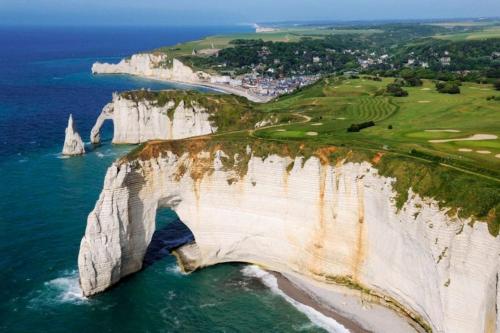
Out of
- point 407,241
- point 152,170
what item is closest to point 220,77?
point 152,170

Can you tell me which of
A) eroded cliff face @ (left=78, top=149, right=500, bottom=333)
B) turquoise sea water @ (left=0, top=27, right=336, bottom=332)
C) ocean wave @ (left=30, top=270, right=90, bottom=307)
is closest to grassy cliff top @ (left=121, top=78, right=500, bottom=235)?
eroded cliff face @ (left=78, top=149, right=500, bottom=333)

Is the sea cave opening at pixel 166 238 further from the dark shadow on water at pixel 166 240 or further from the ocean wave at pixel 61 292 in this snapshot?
the ocean wave at pixel 61 292

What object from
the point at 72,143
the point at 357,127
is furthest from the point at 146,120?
the point at 357,127

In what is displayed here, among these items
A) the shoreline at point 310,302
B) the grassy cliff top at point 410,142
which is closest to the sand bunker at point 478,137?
the grassy cliff top at point 410,142

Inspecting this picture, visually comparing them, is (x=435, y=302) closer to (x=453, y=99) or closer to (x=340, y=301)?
(x=340, y=301)

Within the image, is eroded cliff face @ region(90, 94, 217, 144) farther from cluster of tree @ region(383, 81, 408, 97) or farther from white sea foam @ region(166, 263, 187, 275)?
white sea foam @ region(166, 263, 187, 275)

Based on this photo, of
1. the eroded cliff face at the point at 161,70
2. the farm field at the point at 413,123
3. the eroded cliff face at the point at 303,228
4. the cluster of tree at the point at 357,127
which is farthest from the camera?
the eroded cliff face at the point at 161,70

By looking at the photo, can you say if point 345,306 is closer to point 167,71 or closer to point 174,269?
point 174,269
